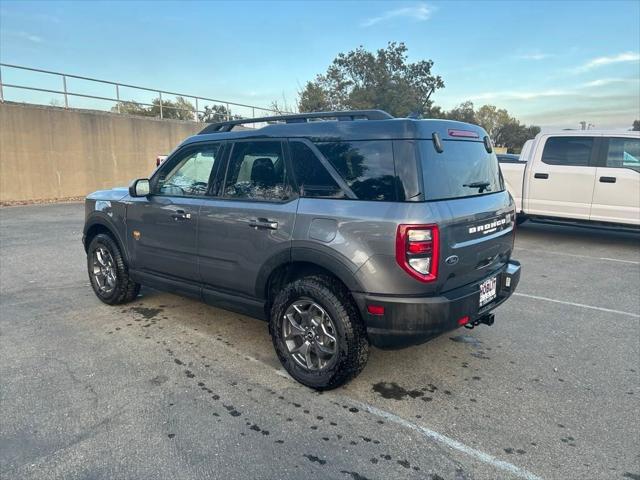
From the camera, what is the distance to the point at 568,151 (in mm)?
8727

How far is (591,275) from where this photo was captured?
260 inches

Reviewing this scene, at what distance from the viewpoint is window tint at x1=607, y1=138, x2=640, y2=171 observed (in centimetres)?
814

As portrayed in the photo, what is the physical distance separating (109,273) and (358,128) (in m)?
3.44

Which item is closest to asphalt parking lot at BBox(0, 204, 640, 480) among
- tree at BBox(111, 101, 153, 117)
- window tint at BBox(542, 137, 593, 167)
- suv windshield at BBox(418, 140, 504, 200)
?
suv windshield at BBox(418, 140, 504, 200)

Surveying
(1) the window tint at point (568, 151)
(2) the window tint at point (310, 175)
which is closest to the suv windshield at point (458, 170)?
(2) the window tint at point (310, 175)

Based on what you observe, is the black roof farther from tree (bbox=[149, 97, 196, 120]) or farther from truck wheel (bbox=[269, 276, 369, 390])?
tree (bbox=[149, 97, 196, 120])

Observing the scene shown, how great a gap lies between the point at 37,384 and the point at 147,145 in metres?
17.9

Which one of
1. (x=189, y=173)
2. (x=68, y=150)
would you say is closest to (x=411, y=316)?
(x=189, y=173)

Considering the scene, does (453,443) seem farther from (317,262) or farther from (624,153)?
(624,153)

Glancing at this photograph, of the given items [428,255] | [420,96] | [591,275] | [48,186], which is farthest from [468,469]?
[420,96]

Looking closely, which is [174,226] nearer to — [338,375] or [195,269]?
[195,269]

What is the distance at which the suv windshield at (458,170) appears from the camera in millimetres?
2973

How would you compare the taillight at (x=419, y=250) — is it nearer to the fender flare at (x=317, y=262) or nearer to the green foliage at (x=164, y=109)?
the fender flare at (x=317, y=262)

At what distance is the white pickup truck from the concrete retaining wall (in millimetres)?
14805
